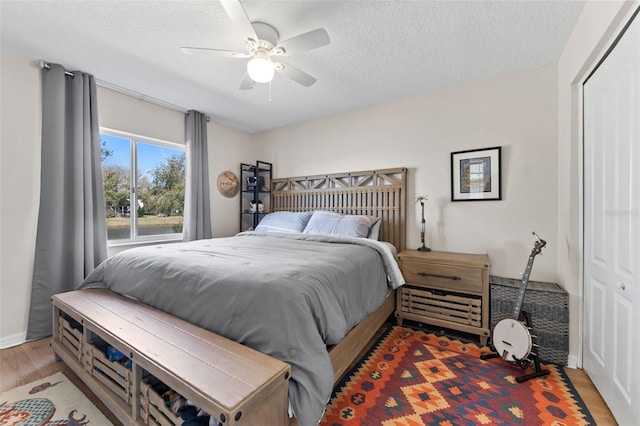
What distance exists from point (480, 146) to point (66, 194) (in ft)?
13.7

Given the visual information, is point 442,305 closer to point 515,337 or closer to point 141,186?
point 515,337

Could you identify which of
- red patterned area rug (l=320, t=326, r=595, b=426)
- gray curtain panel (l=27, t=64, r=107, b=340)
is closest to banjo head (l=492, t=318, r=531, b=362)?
red patterned area rug (l=320, t=326, r=595, b=426)

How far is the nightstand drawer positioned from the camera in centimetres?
230

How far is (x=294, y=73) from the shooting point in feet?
6.78

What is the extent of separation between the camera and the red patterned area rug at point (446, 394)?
145cm

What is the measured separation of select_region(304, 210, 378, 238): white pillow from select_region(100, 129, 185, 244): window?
1.95 metres

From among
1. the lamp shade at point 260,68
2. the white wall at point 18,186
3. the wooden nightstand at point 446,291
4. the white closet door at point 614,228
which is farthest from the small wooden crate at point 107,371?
the white closet door at point 614,228

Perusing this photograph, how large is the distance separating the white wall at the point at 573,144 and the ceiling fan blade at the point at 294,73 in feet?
5.99

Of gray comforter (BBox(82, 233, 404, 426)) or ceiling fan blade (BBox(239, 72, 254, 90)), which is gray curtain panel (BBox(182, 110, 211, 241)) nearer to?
gray comforter (BBox(82, 233, 404, 426))

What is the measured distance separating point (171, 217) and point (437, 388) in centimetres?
359

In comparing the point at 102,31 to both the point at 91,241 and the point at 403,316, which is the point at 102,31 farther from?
the point at 403,316

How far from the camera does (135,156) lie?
3.22 m

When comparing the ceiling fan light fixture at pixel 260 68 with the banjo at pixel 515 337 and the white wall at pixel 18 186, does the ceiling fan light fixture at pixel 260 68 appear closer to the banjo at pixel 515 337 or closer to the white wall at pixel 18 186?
the white wall at pixel 18 186

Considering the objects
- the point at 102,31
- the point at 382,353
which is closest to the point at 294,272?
the point at 382,353
